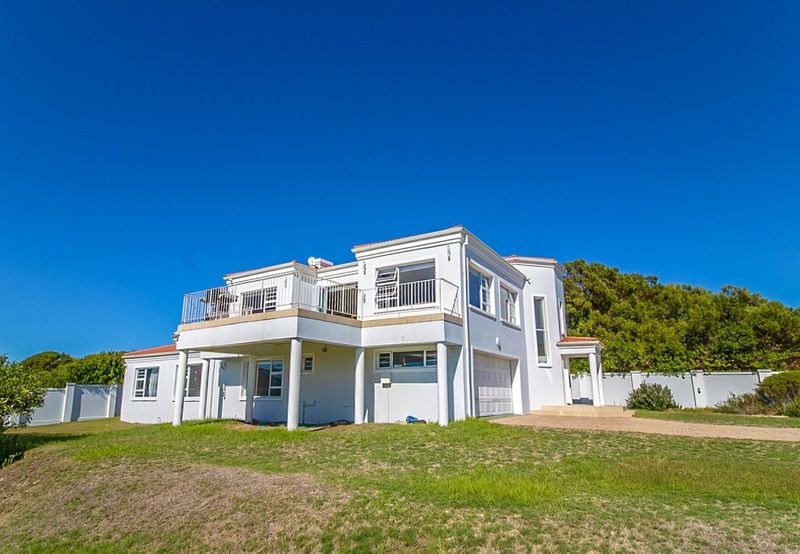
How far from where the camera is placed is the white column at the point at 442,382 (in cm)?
1328

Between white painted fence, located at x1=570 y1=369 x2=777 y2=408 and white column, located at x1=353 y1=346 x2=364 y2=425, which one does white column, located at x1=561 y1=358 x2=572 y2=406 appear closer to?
white painted fence, located at x1=570 y1=369 x2=777 y2=408

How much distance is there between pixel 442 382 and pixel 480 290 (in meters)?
4.56

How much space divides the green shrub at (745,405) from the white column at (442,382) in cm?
1371

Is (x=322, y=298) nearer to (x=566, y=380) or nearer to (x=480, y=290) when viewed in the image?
(x=480, y=290)

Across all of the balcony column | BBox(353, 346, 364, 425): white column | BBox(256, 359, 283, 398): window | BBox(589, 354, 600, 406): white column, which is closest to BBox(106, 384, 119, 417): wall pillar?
the balcony column

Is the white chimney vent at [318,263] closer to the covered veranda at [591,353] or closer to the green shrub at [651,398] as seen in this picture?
the covered veranda at [591,353]

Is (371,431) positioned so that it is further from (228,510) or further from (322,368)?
(228,510)

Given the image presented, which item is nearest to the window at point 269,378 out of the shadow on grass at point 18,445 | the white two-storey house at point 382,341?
the white two-storey house at point 382,341

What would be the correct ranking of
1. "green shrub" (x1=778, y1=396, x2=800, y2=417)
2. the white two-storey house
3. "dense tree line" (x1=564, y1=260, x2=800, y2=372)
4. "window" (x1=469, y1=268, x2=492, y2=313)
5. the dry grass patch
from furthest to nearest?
"dense tree line" (x1=564, y1=260, x2=800, y2=372) < "green shrub" (x1=778, y1=396, x2=800, y2=417) < "window" (x1=469, y1=268, x2=492, y2=313) < the white two-storey house < the dry grass patch

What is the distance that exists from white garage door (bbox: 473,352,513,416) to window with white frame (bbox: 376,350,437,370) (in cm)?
176

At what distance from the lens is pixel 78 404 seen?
24.1m

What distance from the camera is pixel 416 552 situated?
196 inches

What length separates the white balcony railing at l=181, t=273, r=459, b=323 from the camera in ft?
49.6

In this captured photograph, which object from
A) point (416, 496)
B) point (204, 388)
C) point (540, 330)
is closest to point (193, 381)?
point (204, 388)
